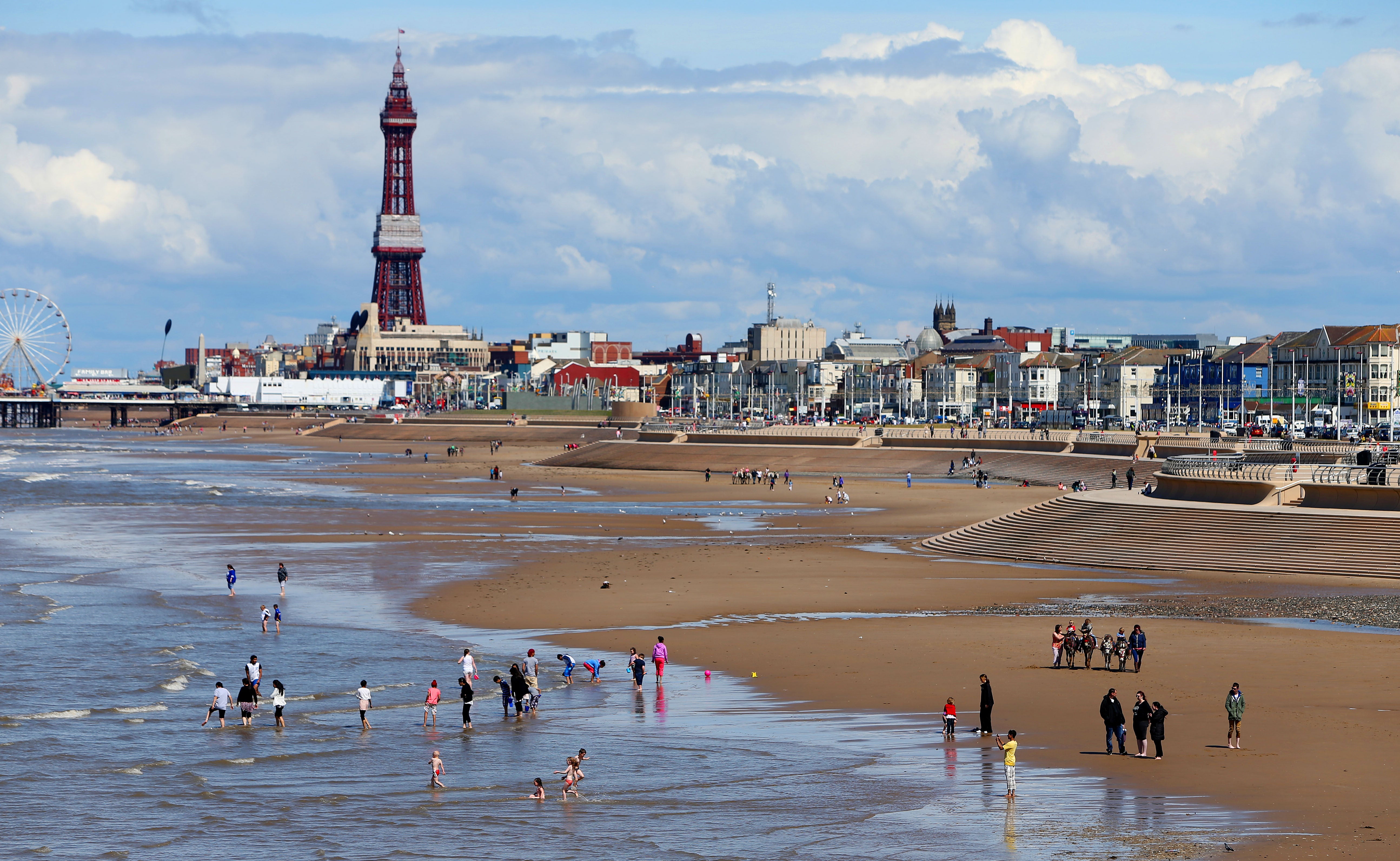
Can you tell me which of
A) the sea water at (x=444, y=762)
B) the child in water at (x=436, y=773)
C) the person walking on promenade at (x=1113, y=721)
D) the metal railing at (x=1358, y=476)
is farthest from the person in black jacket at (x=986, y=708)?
the metal railing at (x=1358, y=476)

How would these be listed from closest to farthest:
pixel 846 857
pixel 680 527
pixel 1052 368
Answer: pixel 846 857, pixel 680 527, pixel 1052 368

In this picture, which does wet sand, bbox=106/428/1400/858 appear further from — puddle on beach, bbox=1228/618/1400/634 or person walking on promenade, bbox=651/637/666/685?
person walking on promenade, bbox=651/637/666/685

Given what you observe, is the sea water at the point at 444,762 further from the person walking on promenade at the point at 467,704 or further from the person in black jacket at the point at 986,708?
the person in black jacket at the point at 986,708

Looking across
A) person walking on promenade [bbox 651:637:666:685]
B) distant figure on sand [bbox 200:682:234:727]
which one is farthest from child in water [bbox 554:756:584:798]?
distant figure on sand [bbox 200:682:234:727]

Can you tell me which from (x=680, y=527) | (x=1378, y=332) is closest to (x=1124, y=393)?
(x=1378, y=332)

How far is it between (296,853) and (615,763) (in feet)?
17.9

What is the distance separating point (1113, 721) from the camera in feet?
72.0

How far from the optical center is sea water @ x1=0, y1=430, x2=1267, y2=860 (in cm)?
1852

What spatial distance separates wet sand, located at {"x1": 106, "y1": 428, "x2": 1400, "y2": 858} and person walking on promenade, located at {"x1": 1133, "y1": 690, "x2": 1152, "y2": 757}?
38 centimetres

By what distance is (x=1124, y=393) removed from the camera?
154000mm

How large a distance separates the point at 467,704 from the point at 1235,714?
11.8 metres

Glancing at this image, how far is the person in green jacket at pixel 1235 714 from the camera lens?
21.8 m

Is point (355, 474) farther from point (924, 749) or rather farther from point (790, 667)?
point (924, 749)

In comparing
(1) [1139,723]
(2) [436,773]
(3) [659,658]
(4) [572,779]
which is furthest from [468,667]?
(1) [1139,723]
